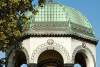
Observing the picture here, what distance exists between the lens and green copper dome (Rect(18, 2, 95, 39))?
40.3 metres

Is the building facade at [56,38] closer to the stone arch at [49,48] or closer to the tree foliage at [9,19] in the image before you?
the stone arch at [49,48]

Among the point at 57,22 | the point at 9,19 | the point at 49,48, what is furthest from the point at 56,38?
the point at 9,19

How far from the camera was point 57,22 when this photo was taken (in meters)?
40.6

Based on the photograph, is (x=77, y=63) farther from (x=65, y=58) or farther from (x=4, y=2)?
(x=4, y=2)

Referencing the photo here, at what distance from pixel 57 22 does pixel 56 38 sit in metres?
1.40

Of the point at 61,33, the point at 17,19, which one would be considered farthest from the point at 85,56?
the point at 17,19

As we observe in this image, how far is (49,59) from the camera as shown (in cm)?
4559

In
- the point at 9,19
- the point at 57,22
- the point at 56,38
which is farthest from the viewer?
the point at 57,22

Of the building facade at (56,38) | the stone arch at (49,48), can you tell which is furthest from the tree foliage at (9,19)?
the stone arch at (49,48)

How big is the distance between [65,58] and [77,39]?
7.29 feet

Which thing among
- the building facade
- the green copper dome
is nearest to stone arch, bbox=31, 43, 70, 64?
the building facade

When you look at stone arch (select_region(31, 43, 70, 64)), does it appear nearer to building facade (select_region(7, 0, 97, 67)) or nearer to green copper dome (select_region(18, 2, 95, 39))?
building facade (select_region(7, 0, 97, 67))

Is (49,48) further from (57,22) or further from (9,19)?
(9,19)

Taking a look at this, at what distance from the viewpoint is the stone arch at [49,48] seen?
132 feet
